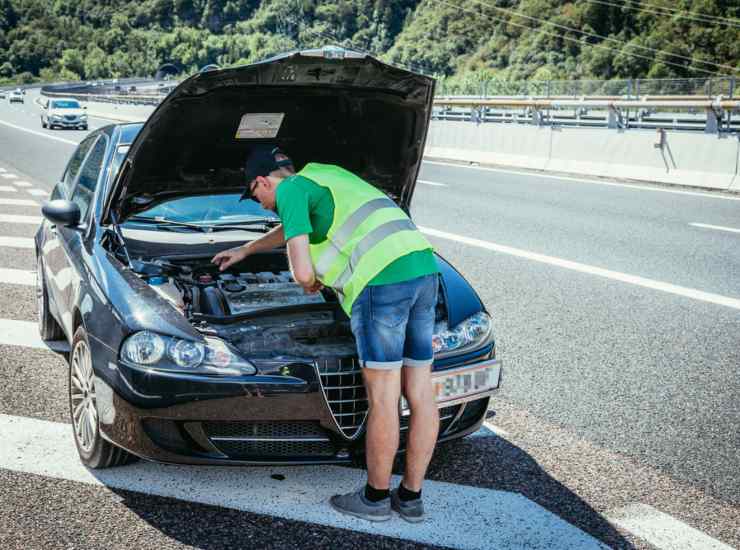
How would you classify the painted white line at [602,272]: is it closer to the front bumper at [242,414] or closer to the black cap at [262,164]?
the front bumper at [242,414]

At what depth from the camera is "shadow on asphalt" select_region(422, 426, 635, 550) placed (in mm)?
3588

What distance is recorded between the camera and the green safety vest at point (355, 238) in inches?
134

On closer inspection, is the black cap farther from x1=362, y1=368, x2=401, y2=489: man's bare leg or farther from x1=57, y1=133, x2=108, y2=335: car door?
x1=57, y1=133, x2=108, y2=335: car door

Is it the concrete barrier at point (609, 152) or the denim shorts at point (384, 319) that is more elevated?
the denim shorts at point (384, 319)

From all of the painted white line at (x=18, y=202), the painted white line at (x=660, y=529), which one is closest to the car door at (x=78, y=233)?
the painted white line at (x=660, y=529)

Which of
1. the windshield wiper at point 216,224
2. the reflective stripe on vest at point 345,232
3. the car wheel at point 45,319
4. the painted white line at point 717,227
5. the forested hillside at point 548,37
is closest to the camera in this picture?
the reflective stripe on vest at point 345,232

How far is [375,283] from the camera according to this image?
339 centimetres

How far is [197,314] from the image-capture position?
12.6ft

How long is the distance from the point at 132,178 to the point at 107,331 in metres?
1.30

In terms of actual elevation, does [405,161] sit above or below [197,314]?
above

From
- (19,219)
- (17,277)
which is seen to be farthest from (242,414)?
(19,219)

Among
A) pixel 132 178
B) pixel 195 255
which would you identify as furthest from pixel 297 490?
pixel 132 178

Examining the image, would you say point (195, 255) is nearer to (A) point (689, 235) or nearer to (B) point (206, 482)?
(B) point (206, 482)

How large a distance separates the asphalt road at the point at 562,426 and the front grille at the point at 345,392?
0.40 metres
